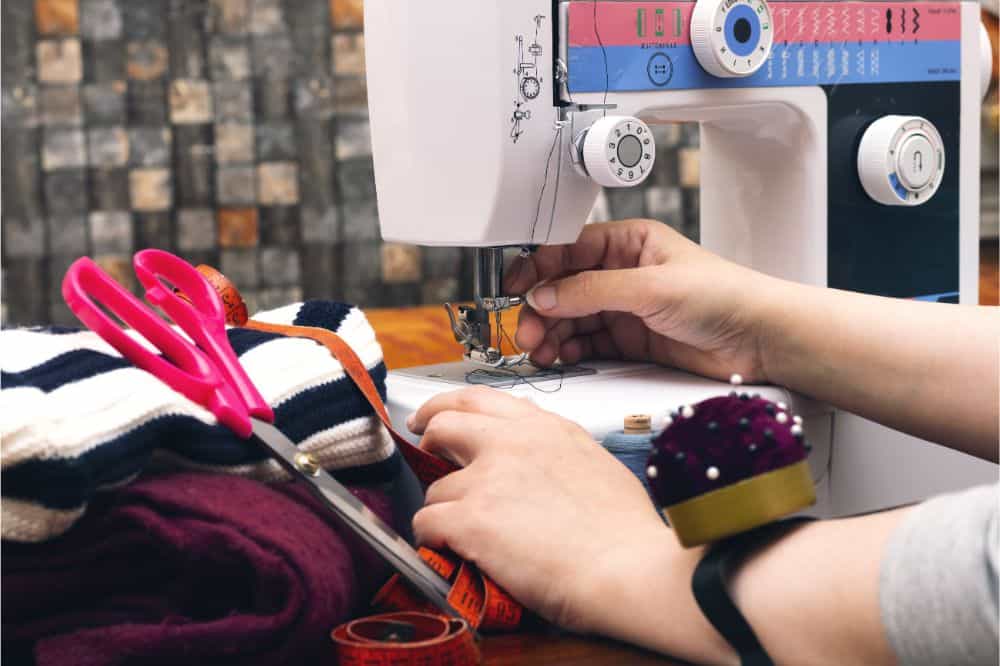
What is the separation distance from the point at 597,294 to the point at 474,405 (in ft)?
0.82

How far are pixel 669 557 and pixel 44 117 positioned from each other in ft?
6.13

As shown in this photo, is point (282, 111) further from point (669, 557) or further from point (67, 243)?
point (669, 557)

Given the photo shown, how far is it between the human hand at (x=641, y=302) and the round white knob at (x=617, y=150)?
0.06 m

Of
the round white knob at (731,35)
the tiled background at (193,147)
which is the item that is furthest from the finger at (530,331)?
the tiled background at (193,147)

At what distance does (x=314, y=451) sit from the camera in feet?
2.08

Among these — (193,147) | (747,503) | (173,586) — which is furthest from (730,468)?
(193,147)

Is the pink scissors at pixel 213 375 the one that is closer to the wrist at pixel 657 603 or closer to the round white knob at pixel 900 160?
the wrist at pixel 657 603

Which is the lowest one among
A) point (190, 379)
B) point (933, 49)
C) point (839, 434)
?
point (839, 434)

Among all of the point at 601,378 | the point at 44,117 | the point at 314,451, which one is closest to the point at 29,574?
the point at 314,451

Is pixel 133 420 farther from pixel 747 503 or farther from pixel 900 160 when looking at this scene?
pixel 900 160

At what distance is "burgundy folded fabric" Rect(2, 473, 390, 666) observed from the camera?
0.51 m

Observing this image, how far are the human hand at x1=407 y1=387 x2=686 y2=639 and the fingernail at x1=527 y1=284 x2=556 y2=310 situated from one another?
0.84 feet

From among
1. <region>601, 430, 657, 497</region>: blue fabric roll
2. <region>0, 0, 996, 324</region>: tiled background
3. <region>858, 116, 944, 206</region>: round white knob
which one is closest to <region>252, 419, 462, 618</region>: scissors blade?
<region>601, 430, 657, 497</region>: blue fabric roll

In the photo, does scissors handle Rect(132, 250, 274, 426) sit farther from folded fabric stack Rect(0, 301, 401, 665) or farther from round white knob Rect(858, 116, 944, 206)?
round white knob Rect(858, 116, 944, 206)
